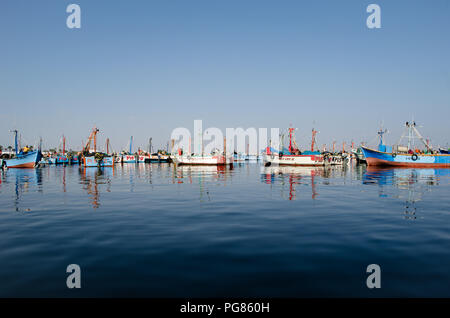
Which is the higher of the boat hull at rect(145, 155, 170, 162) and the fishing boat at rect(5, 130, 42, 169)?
the fishing boat at rect(5, 130, 42, 169)

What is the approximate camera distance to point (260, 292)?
580cm

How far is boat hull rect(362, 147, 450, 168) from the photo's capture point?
8650cm

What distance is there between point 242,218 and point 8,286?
29.7ft


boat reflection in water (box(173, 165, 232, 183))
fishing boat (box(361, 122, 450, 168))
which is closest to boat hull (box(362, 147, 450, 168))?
fishing boat (box(361, 122, 450, 168))

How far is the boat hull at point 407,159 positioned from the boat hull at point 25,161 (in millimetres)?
96502

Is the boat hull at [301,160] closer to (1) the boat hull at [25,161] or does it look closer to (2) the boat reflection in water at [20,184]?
(2) the boat reflection in water at [20,184]

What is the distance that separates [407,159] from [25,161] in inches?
4429

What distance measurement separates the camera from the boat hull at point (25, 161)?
84.1m

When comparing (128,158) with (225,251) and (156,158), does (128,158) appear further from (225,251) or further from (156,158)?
(225,251)

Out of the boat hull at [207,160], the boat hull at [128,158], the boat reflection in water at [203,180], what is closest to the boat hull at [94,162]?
the boat hull at [207,160]

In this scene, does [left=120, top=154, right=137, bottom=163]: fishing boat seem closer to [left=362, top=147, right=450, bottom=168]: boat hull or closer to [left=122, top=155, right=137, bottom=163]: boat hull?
[left=122, top=155, right=137, bottom=163]: boat hull

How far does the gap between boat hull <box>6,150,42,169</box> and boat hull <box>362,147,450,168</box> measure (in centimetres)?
9650

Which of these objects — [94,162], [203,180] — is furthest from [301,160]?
[94,162]

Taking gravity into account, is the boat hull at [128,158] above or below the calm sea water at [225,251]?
below
